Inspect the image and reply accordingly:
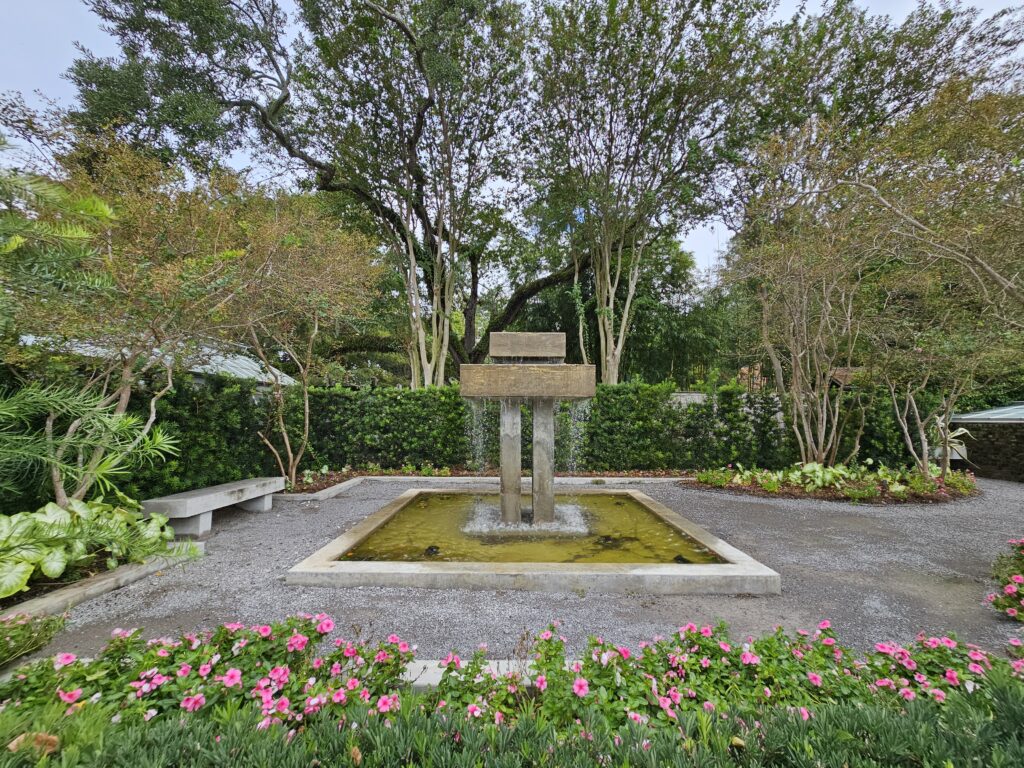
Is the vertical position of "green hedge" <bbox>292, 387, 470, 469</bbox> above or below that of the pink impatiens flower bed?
above

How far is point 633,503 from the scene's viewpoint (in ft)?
20.5

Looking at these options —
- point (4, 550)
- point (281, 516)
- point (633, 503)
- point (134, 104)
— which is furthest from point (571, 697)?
point (134, 104)

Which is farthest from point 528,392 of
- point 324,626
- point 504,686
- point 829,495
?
point 829,495

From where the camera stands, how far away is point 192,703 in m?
1.56

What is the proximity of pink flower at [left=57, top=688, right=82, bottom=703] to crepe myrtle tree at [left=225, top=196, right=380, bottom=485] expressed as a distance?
3.94 metres

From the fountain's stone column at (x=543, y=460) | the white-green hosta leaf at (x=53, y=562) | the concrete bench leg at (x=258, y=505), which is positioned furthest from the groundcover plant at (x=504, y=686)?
the concrete bench leg at (x=258, y=505)

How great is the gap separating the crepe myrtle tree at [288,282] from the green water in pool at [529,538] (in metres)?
3.14

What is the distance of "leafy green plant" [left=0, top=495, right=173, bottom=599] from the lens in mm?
2910

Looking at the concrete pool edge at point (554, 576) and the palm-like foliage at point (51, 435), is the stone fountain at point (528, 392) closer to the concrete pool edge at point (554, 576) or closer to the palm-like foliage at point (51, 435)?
the concrete pool edge at point (554, 576)

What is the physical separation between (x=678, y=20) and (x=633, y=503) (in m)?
11.2

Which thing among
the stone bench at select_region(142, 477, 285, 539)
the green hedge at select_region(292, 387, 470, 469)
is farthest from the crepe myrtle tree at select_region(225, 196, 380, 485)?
the stone bench at select_region(142, 477, 285, 539)

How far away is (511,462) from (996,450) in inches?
481

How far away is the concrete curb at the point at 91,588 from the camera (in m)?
2.92

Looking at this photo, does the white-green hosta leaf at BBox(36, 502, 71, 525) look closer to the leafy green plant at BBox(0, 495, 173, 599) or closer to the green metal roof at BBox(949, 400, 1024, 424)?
the leafy green plant at BBox(0, 495, 173, 599)
